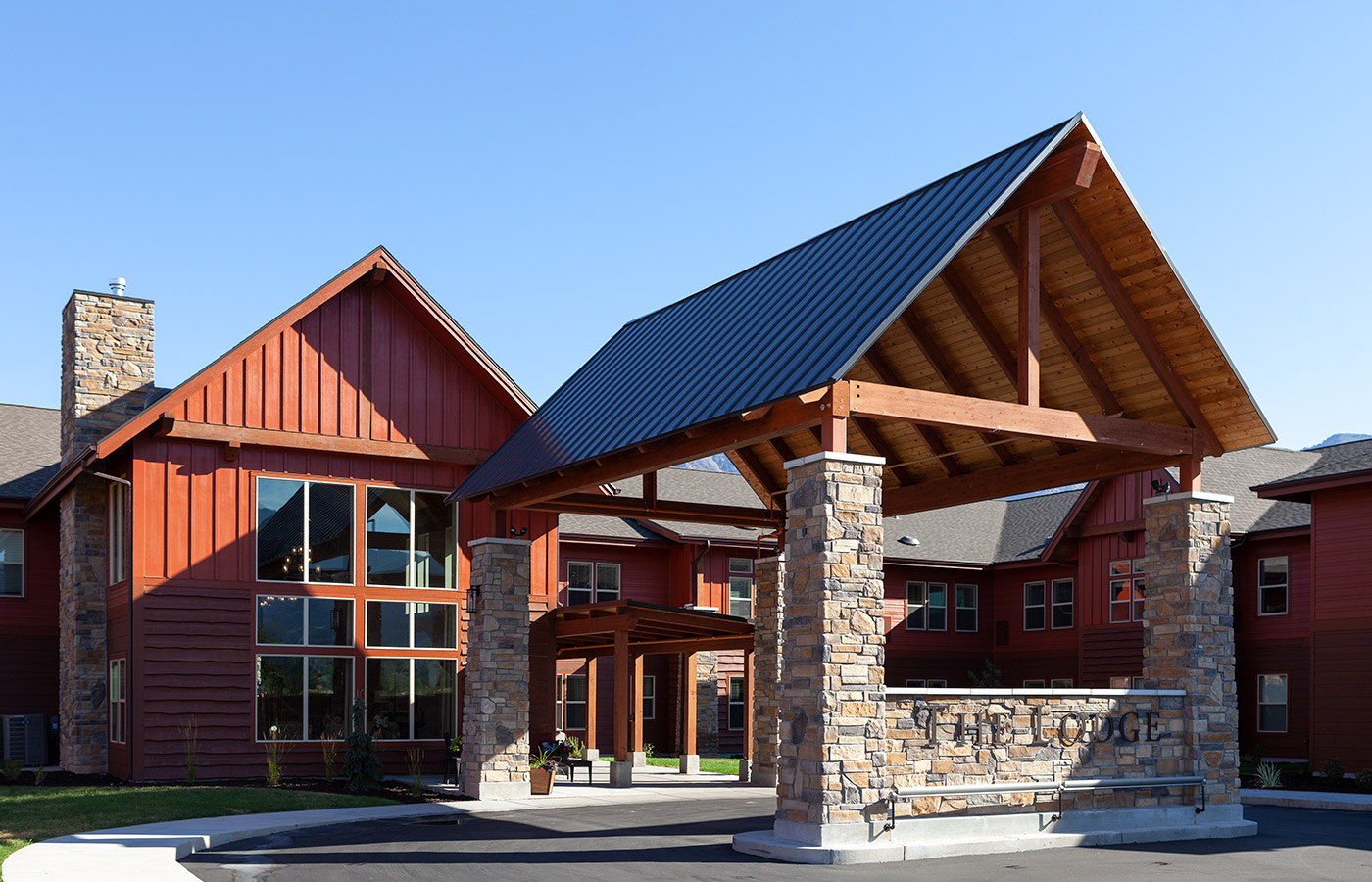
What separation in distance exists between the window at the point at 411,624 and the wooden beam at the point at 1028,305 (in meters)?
12.6

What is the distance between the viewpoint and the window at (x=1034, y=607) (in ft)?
125

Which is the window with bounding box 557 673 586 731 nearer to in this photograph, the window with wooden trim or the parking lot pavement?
the window with wooden trim

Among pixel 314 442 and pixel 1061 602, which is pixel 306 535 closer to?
pixel 314 442

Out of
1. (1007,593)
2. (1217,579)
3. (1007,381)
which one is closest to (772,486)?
(1007,381)

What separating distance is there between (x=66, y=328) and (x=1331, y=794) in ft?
79.0

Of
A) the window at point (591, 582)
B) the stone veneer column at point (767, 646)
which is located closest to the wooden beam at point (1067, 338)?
the stone veneer column at point (767, 646)

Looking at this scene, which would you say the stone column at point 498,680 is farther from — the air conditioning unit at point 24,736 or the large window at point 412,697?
the air conditioning unit at point 24,736

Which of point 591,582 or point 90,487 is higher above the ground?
point 90,487

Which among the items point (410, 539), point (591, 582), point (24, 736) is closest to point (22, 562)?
point (24, 736)

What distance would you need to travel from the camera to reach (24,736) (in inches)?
1034

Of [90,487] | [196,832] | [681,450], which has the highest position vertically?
[681,450]

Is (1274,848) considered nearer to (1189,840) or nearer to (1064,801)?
(1189,840)

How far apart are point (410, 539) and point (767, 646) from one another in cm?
664

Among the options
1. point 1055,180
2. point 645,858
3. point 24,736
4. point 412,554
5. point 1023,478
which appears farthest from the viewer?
point 24,736
